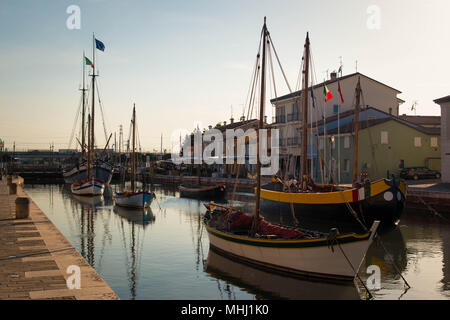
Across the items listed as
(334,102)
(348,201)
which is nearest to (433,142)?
(334,102)

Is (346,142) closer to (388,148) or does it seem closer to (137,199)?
(388,148)

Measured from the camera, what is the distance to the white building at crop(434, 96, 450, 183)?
→ 43188 millimetres

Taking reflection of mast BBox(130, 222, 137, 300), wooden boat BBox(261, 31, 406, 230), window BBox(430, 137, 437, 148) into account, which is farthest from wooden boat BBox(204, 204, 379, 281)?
window BBox(430, 137, 437, 148)

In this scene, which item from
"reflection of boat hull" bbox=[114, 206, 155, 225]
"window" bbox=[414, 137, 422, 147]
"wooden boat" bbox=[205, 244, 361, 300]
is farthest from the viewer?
"window" bbox=[414, 137, 422, 147]

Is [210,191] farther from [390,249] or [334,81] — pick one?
[390,249]

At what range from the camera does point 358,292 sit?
50.9ft

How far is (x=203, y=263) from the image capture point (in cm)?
2019

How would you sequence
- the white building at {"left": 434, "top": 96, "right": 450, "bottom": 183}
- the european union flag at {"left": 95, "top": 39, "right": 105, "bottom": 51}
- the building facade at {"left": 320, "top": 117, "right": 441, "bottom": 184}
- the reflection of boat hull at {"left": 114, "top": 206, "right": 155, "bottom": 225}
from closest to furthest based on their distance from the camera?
the reflection of boat hull at {"left": 114, "top": 206, "right": 155, "bottom": 225} < the white building at {"left": 434, "top": 96, "right": 450, "bottom": 183} < the european union flag at {"left": 95, "top": 39, "right": 105, "bottom": 51} < the building facade at {"left": 320, "top": 117, "right": 441, "bottom": 184}

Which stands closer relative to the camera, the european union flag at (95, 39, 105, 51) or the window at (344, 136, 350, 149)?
the european union flag at (95, 39, 105, 51)

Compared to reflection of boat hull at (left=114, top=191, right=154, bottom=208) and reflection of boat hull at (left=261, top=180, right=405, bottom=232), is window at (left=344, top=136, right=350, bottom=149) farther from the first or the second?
reflection of boat hull at (left=261, top=180, right=405, bottom=232)

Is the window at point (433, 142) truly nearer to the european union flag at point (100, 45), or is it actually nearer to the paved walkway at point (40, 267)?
the european union flag at point (100, 45)

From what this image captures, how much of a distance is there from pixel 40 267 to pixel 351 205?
62.8 ft

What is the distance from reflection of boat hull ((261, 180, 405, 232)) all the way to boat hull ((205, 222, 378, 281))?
22.6 ft

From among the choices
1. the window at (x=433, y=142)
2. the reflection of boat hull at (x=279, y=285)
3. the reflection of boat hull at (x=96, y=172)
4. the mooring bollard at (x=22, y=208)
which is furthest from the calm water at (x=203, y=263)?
the reflection of boat hull at (x=96, y=172)
